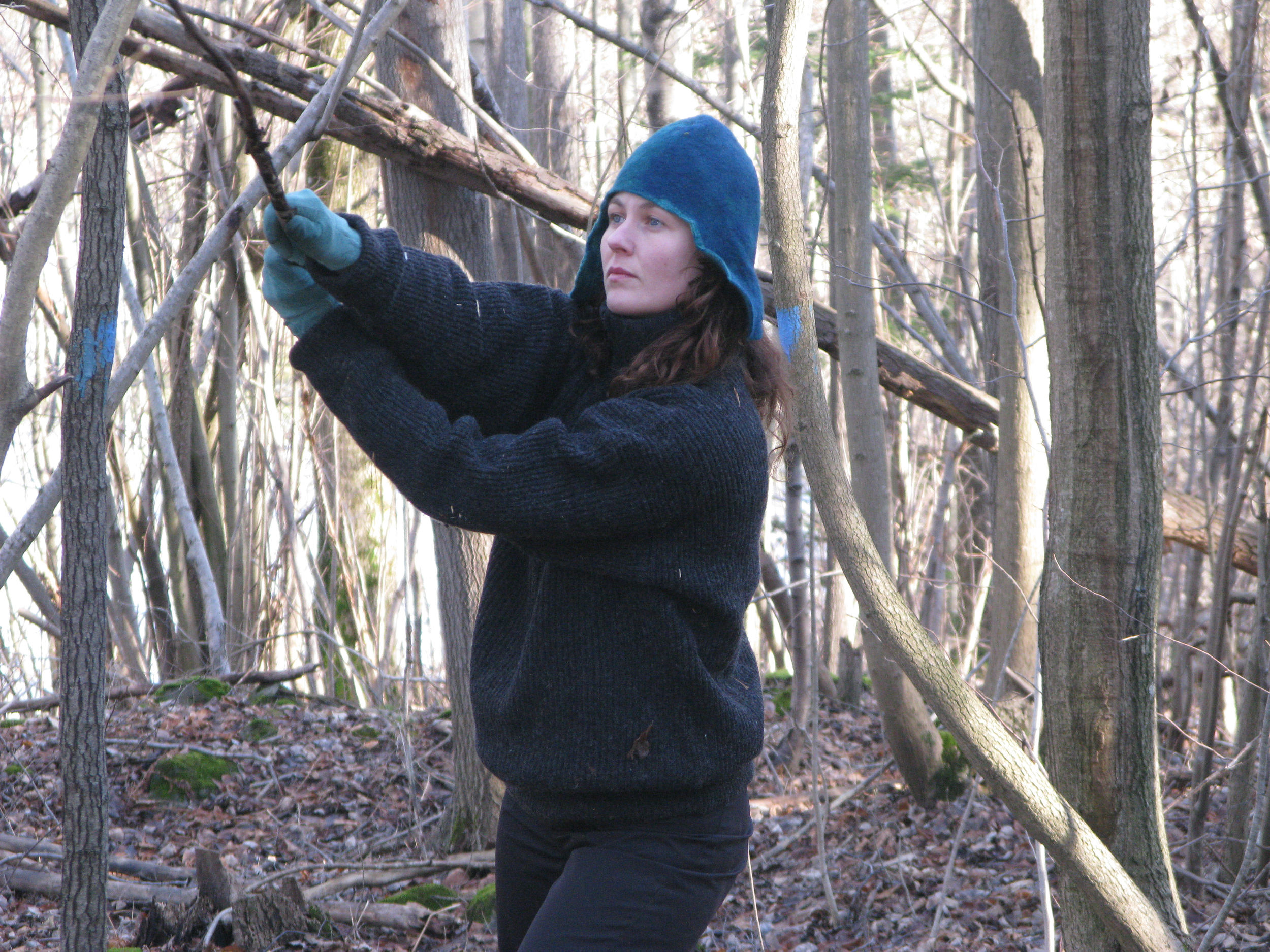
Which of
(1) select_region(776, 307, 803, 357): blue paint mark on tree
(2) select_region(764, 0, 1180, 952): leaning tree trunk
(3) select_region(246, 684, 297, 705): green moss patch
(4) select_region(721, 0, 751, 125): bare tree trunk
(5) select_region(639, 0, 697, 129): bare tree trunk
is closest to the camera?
(2) select_region(764, 0, 1180, 952): leaning tree trunk

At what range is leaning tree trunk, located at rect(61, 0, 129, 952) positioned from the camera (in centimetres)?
223

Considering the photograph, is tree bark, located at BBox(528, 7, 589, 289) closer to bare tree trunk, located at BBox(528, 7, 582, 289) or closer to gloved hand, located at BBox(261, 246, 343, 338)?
bare tree trunk, located at BBox(528, 7, 582, 289)

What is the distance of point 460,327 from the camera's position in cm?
196

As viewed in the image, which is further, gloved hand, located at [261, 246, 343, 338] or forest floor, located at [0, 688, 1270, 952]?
forest floor, located at [0, 688, 1270, 952]

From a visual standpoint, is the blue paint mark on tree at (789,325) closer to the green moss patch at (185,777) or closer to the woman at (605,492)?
the woman at (605,492)

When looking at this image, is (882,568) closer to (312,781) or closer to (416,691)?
(312,781)

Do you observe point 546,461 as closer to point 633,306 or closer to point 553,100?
point 633,306

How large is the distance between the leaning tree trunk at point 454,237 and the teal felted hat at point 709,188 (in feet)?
7.46

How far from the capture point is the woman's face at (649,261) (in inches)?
77.9

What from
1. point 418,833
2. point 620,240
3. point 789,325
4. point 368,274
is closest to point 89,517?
point 368,274

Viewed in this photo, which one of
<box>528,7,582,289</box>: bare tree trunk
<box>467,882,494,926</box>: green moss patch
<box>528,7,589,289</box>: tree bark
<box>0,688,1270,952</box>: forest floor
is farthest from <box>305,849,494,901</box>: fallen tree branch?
<box>528,7,582,289</box>: bare tree trunk

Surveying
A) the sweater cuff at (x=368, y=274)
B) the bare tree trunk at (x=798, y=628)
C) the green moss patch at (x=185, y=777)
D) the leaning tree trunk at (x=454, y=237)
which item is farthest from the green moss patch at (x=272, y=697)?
the sweater cuff at (x=368, y=274)

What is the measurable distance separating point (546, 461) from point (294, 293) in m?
0.55

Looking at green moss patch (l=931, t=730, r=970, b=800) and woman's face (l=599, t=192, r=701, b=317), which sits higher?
woman's face (l=599, t=192, r=701, b=317)
